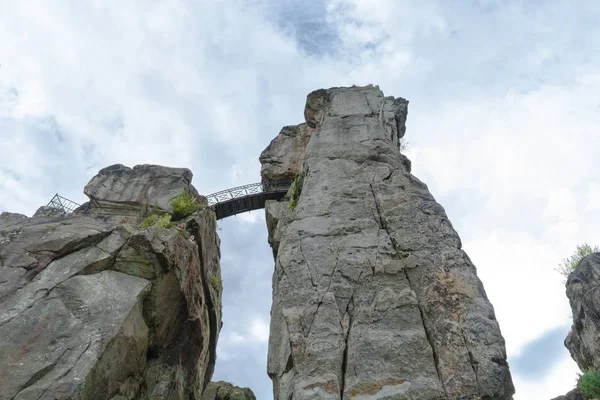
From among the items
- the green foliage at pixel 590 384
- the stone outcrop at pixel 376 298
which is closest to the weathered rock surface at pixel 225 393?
the stone outcrop at pixel 376 298

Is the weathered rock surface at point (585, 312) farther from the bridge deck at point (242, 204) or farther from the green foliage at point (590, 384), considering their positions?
the bridge deck at point (242, 204)

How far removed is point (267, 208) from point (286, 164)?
18.7 ft

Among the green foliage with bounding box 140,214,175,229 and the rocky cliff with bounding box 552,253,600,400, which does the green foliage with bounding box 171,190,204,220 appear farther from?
the rocky cliff with bounding box 552,253,600,400

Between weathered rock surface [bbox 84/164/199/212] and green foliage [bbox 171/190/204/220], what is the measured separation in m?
0.39

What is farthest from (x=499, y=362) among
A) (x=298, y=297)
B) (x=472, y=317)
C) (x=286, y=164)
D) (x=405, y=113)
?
(x=286, y=164)

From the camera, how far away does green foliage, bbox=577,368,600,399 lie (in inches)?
763

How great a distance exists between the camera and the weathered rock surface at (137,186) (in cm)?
2038

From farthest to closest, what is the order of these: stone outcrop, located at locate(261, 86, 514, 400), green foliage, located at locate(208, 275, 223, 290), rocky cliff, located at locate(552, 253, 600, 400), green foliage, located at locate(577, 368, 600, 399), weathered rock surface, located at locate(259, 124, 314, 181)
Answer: weathered rock surface, located at locate(259, 124, 314, 181) < rocky cliff, located at locate(552, 253, 600, 400) < green foliage, located at locate(208, 275, 223, 290) < green foliage, located at locate(577, 368, 600, 399) < stone outcrop, located at locate(261, 86, 514, 400)

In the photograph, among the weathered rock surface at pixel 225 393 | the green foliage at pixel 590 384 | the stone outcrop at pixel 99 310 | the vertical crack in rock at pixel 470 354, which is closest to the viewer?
the vertical crack in rock at pixel 470 354

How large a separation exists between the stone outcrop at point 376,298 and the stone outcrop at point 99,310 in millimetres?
4738

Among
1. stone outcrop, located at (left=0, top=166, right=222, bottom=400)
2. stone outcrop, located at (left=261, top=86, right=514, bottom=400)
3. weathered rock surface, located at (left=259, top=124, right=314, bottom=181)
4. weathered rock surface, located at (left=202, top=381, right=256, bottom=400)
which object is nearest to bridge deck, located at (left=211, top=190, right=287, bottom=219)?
weathered rock surface, located at (left=259, top=124, right=314, bottom=181)

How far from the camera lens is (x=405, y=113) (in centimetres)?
2061

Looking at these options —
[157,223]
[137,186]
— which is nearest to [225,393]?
[157,223]

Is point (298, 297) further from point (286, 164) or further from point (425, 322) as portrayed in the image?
point (286, 164)
